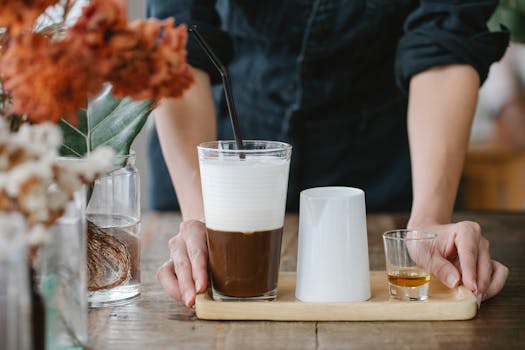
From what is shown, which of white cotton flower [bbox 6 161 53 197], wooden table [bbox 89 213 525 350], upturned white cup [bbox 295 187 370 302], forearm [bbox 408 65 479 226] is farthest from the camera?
forearm [bbox 408 65 479 226]

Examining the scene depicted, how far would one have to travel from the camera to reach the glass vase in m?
0.80

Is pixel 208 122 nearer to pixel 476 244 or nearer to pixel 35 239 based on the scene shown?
pixel 476 244

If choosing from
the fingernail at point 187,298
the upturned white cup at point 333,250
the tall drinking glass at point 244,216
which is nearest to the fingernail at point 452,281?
the upturned white cup at point 333,250

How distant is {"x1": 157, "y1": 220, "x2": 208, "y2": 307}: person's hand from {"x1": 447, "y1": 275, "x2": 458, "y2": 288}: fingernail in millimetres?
343

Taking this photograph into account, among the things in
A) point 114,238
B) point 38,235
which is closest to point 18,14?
point 38,235

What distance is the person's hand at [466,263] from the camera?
3.77 feet

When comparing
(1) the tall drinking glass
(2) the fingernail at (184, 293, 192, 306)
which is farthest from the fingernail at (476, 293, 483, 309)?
(2) the fingernail at (184, 293, 192, 306)

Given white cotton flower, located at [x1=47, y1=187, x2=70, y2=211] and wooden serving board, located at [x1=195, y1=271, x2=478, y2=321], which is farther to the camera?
wooden serving board, located at [x1=195, y1=271, x2=478, y2=321]

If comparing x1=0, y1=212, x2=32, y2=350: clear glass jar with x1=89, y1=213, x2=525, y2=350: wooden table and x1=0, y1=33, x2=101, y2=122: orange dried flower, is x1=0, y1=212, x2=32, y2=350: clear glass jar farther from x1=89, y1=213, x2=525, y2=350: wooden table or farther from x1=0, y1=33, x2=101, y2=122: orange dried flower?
x1=89, y1=213, x2=525, y2=350: wooden table

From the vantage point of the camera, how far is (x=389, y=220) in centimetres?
173

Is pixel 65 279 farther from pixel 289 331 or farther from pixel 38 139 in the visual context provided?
pixel 289 331

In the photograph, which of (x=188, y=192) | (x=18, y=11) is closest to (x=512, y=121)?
(x=188, y=192)

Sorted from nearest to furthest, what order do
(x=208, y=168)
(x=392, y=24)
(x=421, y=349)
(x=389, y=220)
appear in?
(x=421, y=349)
(x=208, y=168)
(x=389, y=220)
(x=392, y=24)

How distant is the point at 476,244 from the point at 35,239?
0.71 m
